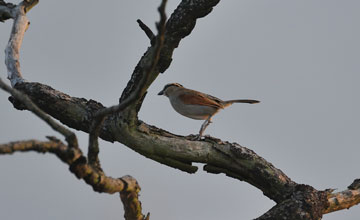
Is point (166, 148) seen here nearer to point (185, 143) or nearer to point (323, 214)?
point (185, 143)

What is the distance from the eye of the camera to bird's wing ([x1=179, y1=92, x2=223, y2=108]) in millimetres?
7570

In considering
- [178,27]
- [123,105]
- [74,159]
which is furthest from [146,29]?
[74,159]

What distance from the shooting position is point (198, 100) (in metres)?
7.63

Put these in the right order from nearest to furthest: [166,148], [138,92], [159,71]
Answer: [138,92], [159,71], [166,148]

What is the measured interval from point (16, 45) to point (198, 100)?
2676 millimetres

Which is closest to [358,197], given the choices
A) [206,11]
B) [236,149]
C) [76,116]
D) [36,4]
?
[236,149]

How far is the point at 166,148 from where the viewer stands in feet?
18.8

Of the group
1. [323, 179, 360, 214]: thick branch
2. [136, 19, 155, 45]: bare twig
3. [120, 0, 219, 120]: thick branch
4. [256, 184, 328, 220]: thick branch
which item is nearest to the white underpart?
[120, 0, 219, 120]: thick branch

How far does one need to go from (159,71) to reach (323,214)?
254 centimetres

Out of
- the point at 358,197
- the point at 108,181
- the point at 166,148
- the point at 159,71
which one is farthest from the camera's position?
the point at 358,197

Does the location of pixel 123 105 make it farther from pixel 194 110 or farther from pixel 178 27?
pixel 194 110

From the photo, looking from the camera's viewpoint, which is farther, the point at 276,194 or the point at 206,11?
the point at 276,194

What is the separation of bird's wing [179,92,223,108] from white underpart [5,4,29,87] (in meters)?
2.48

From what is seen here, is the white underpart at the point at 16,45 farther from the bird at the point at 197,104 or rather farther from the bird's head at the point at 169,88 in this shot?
the bird's head at the point at 169,88
